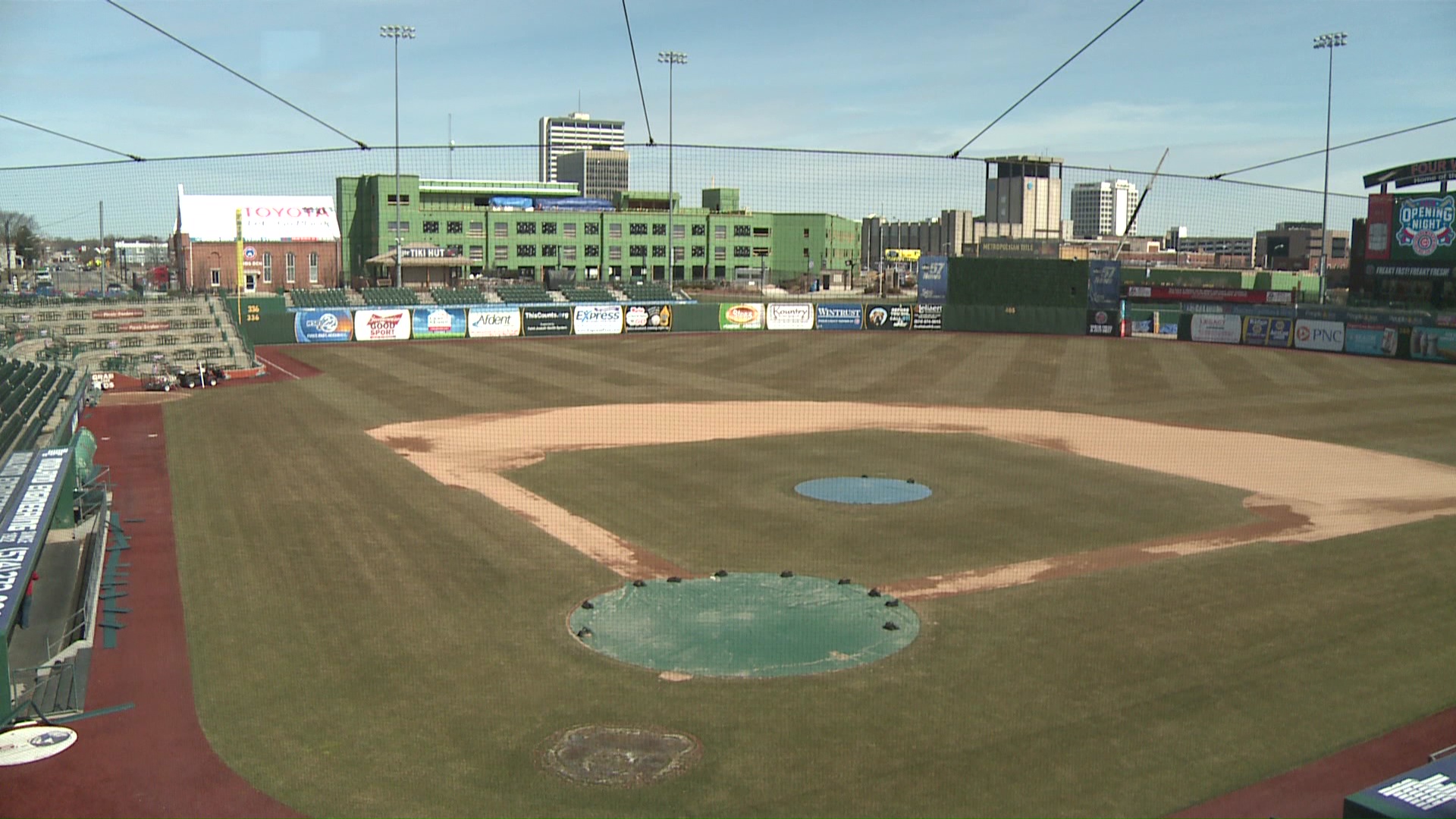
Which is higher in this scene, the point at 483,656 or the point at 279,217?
the point at 279,217

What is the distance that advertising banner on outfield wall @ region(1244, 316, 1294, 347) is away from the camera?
2048 inches

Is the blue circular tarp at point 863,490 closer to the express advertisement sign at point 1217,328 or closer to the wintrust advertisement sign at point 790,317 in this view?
the wintrust advertisement sign at point 790,317

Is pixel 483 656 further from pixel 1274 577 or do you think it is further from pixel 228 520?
pixel 1274 577

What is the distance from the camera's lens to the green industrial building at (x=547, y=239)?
73.1m

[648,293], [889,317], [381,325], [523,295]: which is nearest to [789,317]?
[889,317]

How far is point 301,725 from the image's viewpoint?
11055 millimetres

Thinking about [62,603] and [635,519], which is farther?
[635,519]

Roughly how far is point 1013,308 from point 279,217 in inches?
1796

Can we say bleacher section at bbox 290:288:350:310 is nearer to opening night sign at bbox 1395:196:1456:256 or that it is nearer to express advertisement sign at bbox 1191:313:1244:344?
express advertisement sign at bbox 1191:313:1244:344

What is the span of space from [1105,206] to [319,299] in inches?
1526

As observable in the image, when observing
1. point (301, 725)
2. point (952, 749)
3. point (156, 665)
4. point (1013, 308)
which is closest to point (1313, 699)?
point (952, 749)

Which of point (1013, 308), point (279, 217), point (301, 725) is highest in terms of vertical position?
point (279, 217)

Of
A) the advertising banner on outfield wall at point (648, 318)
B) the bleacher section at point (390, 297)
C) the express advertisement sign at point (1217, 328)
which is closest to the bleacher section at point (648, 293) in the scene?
the advertising banner on outfield wall at point (648, 318)

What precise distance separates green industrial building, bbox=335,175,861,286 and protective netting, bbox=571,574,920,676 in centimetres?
5118
